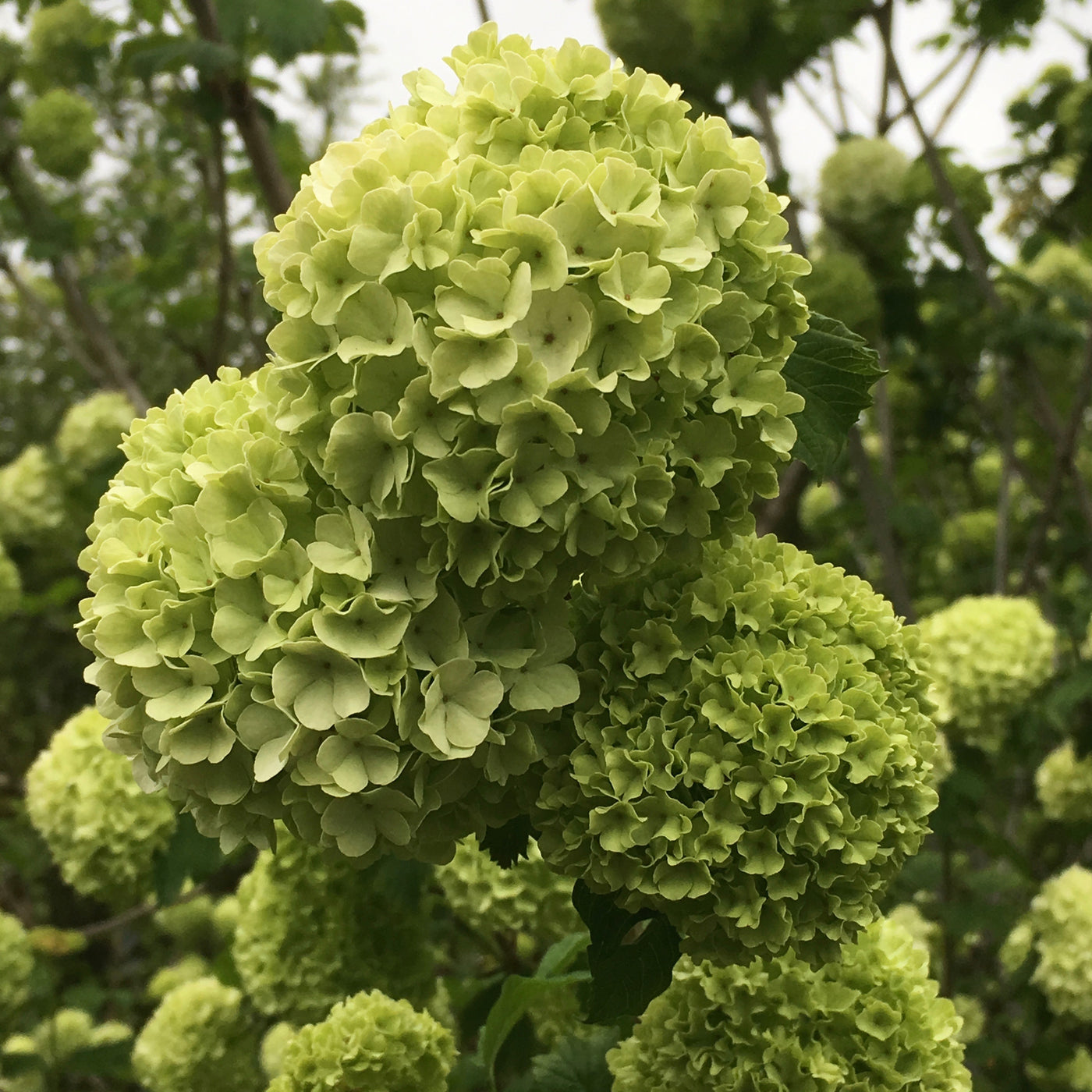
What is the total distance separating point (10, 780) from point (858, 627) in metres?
1.98

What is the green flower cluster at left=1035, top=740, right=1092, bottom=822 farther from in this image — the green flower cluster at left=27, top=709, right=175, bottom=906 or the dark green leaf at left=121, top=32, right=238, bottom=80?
the dark green leaf at left=121, top=32, right=238, bottom=80

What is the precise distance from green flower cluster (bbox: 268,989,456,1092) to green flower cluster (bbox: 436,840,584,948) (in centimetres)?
24

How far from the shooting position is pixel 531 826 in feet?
2.61

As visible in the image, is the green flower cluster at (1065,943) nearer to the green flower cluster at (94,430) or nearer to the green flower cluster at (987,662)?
the green flower cluster at (987,662)

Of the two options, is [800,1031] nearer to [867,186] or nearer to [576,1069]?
[576,1069]

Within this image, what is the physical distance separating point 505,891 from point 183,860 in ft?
1.40

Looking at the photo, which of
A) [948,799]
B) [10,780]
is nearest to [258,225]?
[10,780]

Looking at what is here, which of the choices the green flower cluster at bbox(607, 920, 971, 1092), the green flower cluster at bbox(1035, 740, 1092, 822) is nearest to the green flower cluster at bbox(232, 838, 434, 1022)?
the green flower cluster at bbox(607, 920, 971, 1092)

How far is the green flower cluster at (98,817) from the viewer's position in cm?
144

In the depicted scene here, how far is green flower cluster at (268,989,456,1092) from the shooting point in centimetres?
91

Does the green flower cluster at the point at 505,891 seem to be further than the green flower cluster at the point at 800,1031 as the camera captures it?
Yes

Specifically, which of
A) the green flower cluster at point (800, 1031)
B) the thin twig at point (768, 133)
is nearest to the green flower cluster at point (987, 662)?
the thin twig at point (768, 133)

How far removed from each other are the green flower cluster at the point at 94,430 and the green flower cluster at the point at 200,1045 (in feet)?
4.42

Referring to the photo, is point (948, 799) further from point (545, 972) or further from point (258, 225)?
point (258, 225)
